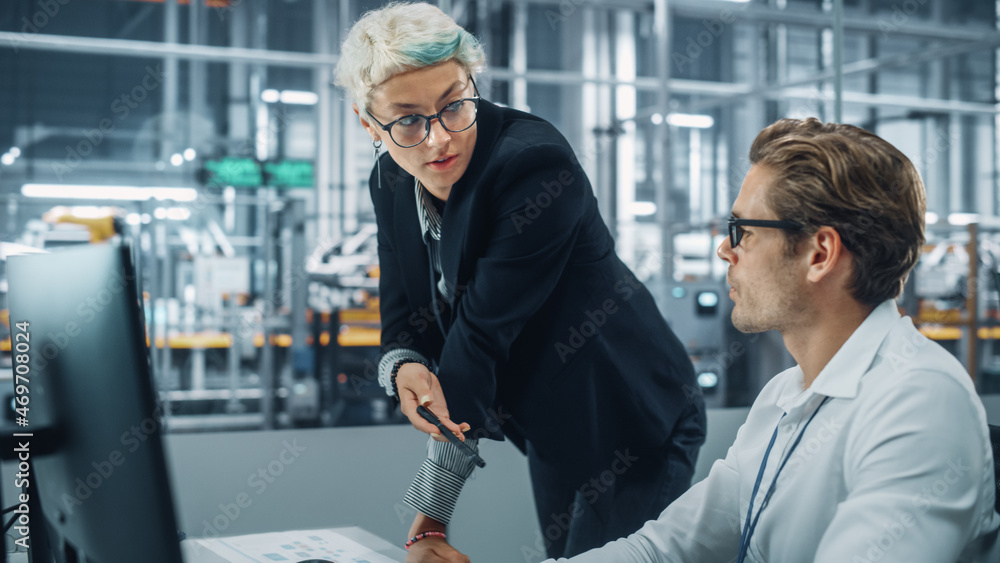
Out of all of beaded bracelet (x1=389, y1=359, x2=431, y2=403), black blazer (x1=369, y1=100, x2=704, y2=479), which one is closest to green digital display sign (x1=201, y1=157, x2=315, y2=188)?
black blazer (x1=369, y1=100, x2=704, y2=479)

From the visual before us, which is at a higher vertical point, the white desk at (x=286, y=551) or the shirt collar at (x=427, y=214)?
the shirt collar at (x=427, y=214)

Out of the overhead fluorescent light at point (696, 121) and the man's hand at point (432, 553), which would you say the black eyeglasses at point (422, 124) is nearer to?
the man's hand at point (432, 553)

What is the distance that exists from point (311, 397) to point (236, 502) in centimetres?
335

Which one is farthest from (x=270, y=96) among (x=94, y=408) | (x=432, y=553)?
(x=94, y=408)

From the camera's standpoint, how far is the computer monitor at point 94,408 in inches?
19.5

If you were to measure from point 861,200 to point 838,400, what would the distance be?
8.6 inches

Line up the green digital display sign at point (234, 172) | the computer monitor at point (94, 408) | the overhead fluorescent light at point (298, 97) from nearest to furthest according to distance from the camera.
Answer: the computer monitor at point (94, 408) < the green digital display sign at point (234, 172) < the overhead fluorescent light at point (298, 97)

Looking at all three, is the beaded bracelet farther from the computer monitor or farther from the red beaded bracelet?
the computer monitor

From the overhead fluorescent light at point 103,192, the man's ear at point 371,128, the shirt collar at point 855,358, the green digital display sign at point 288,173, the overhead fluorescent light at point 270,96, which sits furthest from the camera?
the overhead fluorescent light at point 270,96

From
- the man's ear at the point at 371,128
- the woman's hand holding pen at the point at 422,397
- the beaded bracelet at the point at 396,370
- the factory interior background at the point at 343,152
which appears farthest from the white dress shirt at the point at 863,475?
the factory interior background at the point at 343,152

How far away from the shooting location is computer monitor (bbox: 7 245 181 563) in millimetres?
494

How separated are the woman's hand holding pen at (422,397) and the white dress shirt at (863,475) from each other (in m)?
0.24

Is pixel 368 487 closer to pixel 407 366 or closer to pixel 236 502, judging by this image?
pixel 236 502

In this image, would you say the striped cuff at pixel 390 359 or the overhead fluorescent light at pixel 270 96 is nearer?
the striped cuff at pixel 390 359
